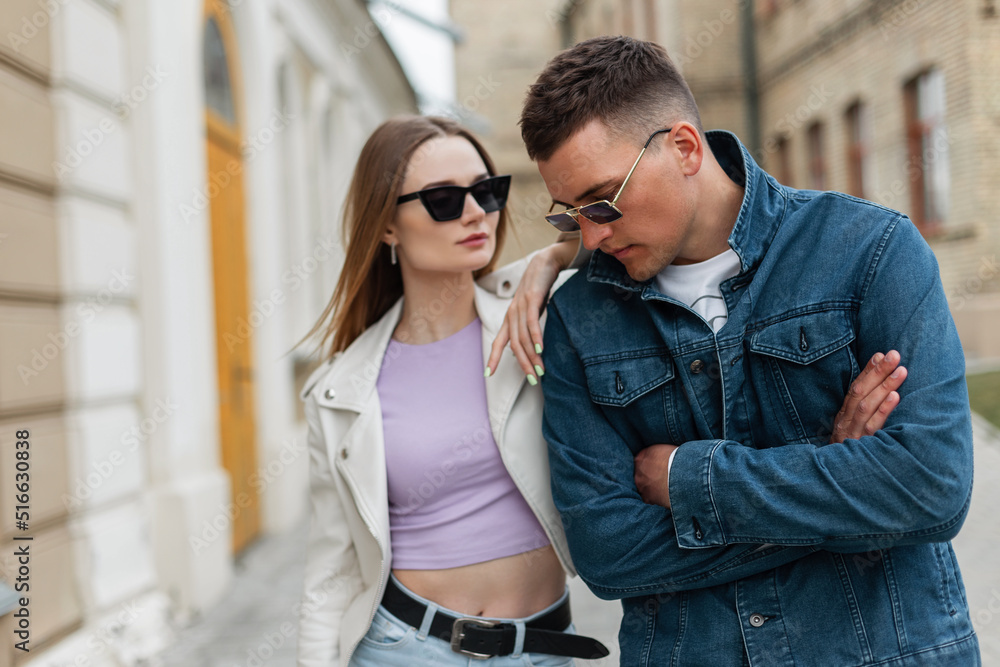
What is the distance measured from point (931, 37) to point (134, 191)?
11.4 m

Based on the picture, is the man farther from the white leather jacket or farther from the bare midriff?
the bare midriff

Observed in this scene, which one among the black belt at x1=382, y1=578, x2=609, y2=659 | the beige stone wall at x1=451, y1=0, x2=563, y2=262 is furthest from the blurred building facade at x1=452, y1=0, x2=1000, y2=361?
the beige stone wall at x1=451, y1=0, x2=563, y2=262

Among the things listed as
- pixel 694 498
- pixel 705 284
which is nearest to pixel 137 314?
pixel 705 284

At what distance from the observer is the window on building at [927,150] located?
12.3m

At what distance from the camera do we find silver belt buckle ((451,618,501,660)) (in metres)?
2.18

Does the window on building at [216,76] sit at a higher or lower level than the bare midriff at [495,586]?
higher

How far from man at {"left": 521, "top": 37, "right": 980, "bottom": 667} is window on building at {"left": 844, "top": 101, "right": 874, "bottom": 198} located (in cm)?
1376

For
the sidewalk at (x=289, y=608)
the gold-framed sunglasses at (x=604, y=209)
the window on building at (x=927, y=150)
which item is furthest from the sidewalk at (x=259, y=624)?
the window on building at (x=927, y=150)

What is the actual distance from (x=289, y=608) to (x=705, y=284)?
4372 millimetres

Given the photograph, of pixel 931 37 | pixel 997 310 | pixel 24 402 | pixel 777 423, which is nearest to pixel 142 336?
pixel 24 402

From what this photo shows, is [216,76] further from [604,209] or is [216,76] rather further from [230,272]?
[604,209]

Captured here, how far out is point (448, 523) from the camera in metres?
2.29

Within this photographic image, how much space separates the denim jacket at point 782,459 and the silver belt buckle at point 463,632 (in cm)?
42

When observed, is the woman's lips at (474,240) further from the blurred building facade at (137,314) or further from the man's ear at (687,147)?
the blurred building facade at (137,314)
